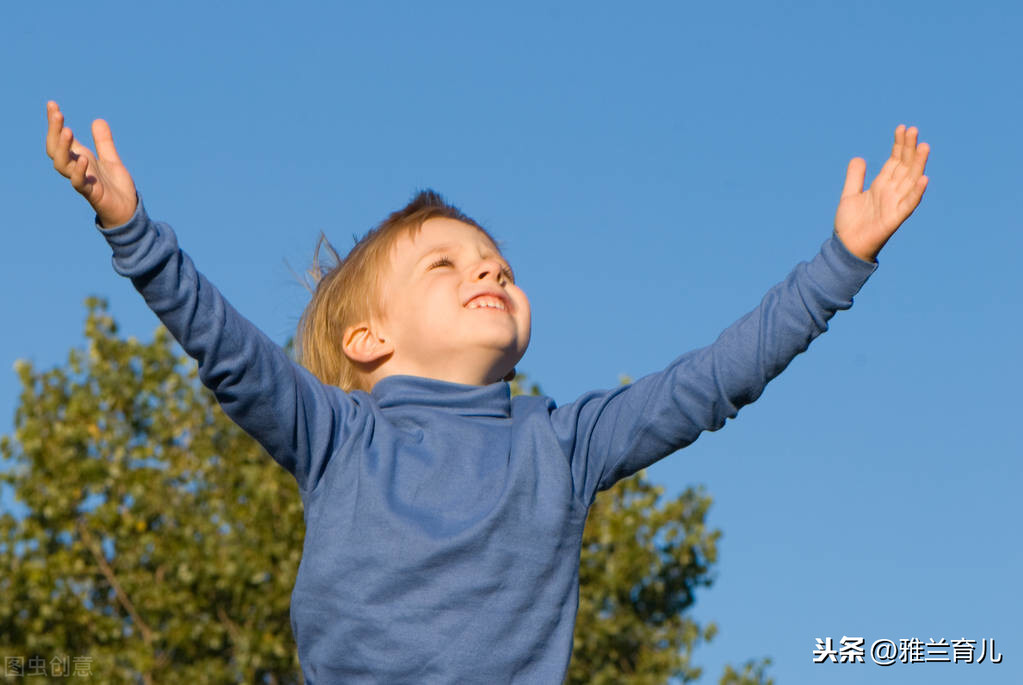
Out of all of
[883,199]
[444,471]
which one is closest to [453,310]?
[444,471]

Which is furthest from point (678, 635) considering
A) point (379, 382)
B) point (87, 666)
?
point (379, 382)

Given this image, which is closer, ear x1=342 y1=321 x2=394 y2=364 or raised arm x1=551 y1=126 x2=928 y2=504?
raised arm x1=551 y1=126 x2=928 y2=504

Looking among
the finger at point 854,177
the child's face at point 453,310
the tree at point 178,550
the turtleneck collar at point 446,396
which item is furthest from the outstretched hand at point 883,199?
the tree at point 178,550

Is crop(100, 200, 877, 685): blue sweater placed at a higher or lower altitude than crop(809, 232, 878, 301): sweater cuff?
lower

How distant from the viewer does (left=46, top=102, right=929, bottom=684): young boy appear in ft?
10.4

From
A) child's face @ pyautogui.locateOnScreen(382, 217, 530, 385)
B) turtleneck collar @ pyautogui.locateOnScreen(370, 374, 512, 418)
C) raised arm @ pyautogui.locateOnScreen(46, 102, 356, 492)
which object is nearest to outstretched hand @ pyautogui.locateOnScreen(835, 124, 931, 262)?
child's face @ pyautogui.locateOnScreen(382, 217, 530, 385)

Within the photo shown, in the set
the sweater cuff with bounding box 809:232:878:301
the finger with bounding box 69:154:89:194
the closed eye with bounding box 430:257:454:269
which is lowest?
the finger with bounding box 69:154:89:194

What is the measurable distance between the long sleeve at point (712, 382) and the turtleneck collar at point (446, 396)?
0.63ft

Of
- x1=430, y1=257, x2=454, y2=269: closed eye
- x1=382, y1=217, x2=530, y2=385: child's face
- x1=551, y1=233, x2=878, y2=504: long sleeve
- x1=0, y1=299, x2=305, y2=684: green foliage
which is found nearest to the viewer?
x1=551, y1=233, x2=878, y2=504: long sleeve

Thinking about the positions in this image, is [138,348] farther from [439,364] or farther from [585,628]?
[439,364]

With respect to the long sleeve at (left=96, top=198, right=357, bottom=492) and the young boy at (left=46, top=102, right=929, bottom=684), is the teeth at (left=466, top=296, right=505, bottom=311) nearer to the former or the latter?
the young boy at (left=46, top=102, right=929, bottom=684)

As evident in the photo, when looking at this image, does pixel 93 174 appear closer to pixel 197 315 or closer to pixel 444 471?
pixel 197 315

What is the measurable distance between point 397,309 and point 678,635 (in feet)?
36.9

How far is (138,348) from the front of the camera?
14.3 metres
